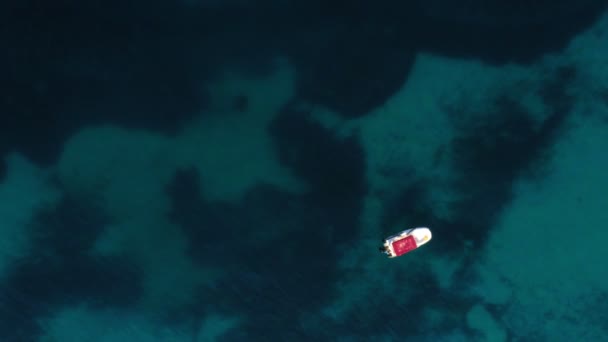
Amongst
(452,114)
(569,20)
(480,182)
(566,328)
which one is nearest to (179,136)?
(452,114)

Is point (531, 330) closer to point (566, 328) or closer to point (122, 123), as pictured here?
point (566, 328)

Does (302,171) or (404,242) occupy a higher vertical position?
(302,171)

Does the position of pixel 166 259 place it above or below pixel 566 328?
above

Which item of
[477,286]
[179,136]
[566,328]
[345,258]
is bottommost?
[566,328]

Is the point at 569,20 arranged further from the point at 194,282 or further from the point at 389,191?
the point at 194,282

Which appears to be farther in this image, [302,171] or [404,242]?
[302,171]
